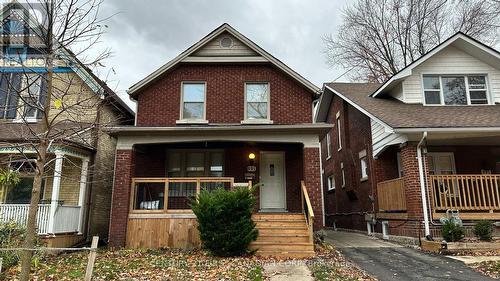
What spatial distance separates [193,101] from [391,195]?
766 centimetres

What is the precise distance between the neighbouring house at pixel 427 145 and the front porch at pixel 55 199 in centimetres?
971

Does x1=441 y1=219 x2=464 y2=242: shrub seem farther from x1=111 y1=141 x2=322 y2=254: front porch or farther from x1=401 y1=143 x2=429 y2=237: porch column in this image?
x1=111 y1=141 x2=322 y2=254: front porch

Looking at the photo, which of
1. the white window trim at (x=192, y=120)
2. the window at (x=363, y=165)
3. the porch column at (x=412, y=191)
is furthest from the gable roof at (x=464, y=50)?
the white window trim at (x=192, y=120)

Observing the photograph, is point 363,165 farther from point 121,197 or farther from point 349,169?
point 121,197

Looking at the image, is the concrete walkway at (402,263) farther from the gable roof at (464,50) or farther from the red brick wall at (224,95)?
the gable roof at (464,50)

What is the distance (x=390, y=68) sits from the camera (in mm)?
28016

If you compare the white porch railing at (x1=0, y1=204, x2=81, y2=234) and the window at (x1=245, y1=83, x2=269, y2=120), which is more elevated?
the window at (x1=245, y1=83, x2=269, y2=120)

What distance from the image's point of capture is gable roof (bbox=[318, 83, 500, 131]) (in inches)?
432

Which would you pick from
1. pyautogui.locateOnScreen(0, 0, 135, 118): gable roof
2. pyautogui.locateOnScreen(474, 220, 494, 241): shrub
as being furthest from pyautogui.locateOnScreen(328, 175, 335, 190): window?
pyautogui.locateOnScreen(0, 0, 135, 118): gable roof

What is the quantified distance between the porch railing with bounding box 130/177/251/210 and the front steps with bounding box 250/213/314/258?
1.37 meters

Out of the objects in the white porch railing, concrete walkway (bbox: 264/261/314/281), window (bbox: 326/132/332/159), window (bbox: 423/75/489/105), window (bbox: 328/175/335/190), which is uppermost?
window (bbox: 423/75/489/105)

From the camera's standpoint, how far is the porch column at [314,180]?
1120cm

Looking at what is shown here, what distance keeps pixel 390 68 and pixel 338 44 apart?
17.3ft

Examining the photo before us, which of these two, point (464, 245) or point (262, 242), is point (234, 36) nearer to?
point (262, 242)
